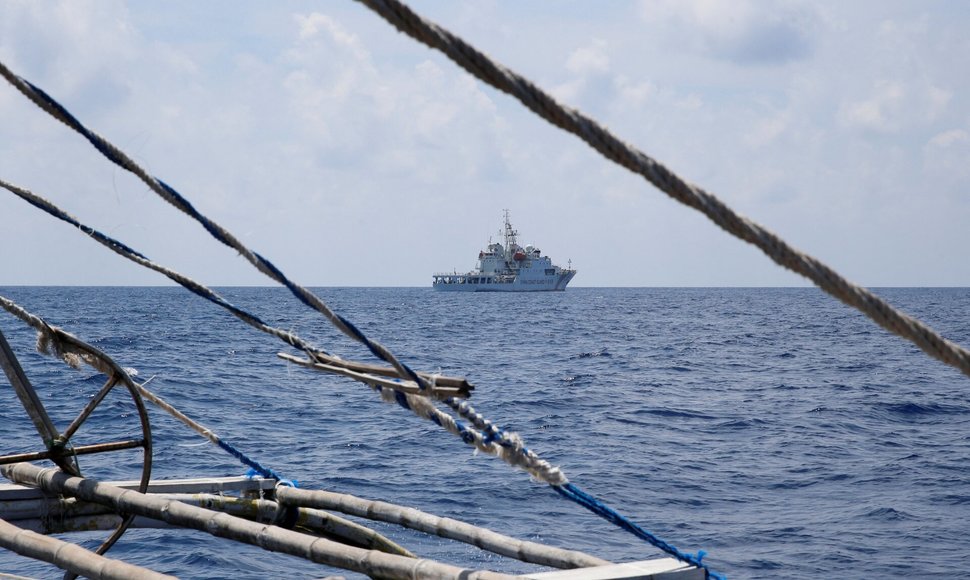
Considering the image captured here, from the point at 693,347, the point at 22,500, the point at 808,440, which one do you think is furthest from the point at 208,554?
the point at 693,347

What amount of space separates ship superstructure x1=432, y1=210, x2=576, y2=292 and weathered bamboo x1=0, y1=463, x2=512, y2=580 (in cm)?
11965

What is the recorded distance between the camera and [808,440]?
1761 cm

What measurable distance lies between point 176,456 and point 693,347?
35.2m

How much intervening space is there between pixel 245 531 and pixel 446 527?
1019 millimetres

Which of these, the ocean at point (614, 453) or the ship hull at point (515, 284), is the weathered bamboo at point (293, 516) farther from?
the ship hull at point (515, 284)

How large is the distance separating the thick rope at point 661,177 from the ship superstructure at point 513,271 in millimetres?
122178

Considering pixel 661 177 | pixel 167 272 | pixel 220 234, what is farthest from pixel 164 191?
pixel 661 177

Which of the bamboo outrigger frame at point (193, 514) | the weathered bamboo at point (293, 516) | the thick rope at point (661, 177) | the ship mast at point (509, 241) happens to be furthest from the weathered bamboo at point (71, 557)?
the ship mast at point (509, 241)

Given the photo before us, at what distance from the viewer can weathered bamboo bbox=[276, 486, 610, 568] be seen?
12.7 feet

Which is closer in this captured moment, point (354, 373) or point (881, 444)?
point (354, 373)

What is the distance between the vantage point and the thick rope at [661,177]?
77.8 inches

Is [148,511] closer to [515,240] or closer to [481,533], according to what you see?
[481,533]

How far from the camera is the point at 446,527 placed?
4.40m

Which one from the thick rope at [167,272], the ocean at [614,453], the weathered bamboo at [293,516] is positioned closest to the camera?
the thick rope at [167,272]
